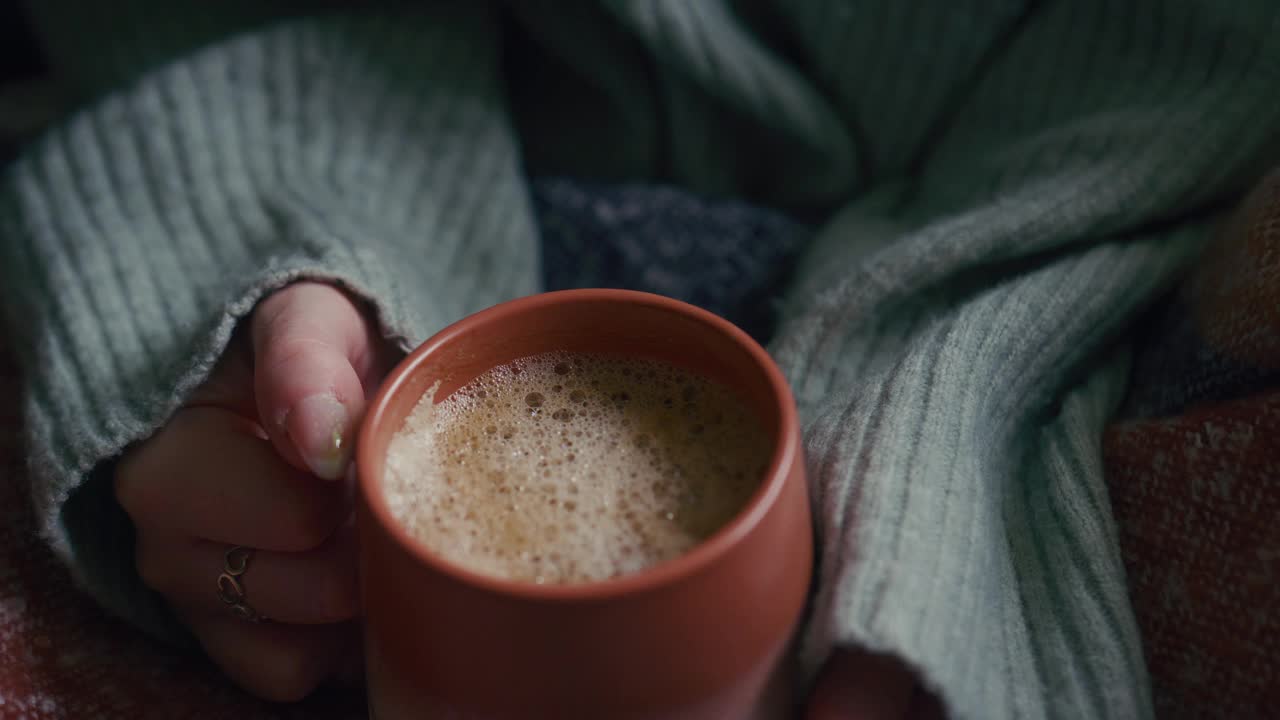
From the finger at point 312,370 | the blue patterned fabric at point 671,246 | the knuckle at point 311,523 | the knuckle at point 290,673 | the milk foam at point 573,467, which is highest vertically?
the finger at point 312,370

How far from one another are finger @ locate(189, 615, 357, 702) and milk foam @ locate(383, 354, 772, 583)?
189 millimetres

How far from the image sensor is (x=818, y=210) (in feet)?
3.06

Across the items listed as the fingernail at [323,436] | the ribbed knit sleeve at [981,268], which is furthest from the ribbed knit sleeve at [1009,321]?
the fingernail at [323,436]

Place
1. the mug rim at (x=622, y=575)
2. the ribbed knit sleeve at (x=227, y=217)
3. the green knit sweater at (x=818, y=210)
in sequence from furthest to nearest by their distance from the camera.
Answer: the ribbed knit sleeve at (x=227, y=217) < the green knit sweater at (x=818, y=210) < the mug rim at (x=622, y=575)

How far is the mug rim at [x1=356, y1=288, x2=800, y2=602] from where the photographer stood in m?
0.38

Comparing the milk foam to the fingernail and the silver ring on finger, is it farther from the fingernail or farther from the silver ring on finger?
the silver ring on finger

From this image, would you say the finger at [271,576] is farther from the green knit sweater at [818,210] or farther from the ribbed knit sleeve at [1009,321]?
the ribbed knit sleeve at [1009,321]

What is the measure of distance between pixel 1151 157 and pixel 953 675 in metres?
0.45

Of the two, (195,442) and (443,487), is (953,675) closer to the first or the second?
(443,487)

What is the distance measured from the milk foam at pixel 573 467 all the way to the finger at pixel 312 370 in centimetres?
3

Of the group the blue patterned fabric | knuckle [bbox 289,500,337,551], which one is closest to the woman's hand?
knuckle [bbox 289,500,337,551]

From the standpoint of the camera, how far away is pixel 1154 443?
1.83 ft

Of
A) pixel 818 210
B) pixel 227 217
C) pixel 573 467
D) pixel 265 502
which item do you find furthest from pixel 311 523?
pixel 818 210

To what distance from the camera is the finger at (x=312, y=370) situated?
1.56ft
